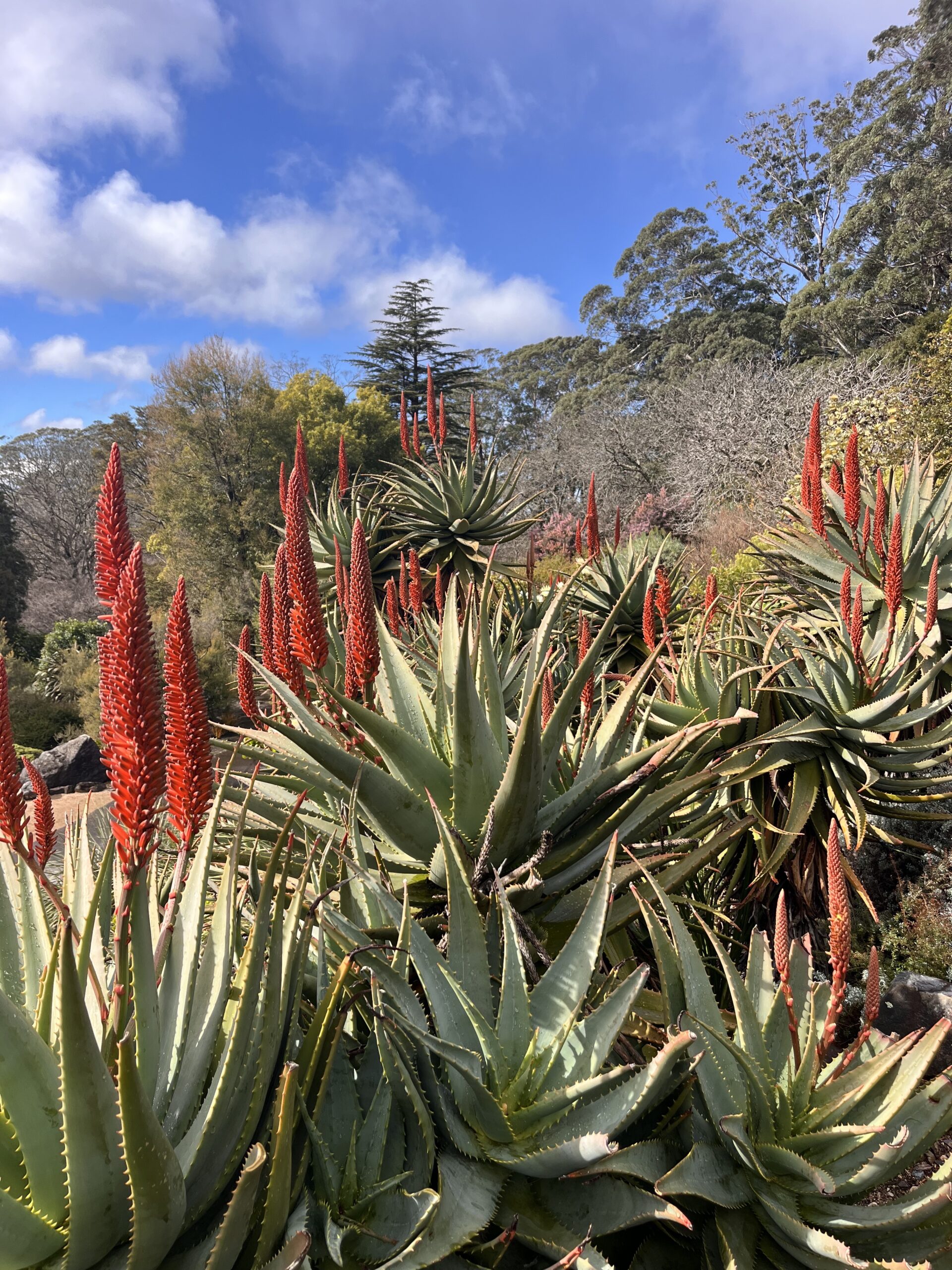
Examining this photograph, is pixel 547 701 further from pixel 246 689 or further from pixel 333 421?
pixel 333 421

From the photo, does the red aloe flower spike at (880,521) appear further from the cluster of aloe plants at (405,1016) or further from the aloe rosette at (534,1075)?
the aloe rosette at (534,1075)

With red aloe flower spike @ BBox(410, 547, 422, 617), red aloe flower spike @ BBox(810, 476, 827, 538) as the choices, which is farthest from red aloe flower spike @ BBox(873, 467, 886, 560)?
red aloe flower spike @ BBox(410, 547, 422, 617)

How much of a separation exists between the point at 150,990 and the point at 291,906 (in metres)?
0.28

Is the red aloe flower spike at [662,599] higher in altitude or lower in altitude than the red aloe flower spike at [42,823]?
higher

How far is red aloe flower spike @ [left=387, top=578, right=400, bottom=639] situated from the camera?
3746 mm

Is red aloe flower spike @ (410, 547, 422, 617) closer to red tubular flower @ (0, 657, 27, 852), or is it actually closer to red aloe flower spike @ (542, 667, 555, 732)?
red aloe flower spike @ (542, 667, 555, 732)

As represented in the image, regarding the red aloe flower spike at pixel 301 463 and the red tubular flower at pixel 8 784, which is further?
the red aloe flower spike at pixel 301 463

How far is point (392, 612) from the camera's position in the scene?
3.71m

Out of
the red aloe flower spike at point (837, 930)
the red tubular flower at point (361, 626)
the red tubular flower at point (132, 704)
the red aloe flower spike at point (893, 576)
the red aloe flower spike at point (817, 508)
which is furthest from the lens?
the red aloe flower spike at point (817, 508)

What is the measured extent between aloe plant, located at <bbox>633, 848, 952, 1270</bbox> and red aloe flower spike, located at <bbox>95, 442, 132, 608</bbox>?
1085 mm

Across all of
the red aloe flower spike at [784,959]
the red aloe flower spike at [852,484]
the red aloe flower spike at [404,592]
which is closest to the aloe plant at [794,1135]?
the red aloe flower spike at [784,959]

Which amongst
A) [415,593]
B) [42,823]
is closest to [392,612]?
[415,593]

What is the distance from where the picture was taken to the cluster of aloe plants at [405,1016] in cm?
91

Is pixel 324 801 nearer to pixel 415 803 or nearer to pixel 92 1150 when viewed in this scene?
pixel 415 803
